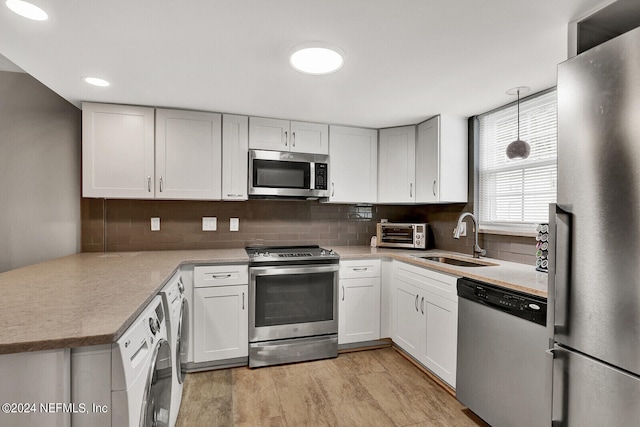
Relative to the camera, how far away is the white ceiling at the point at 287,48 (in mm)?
1394

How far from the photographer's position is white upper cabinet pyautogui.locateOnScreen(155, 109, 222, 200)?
2.75 metres

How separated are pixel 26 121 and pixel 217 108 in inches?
51.2

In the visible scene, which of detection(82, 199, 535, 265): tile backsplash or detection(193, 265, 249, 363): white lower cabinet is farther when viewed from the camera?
detection(82, 199, 535, 265): tile backsplash

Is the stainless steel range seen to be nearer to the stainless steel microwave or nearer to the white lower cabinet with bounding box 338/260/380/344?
the white lower cabinet with bounding box 338/260/380/344

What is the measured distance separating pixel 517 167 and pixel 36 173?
3.63 meters

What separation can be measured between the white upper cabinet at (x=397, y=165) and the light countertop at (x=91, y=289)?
739 millimetres

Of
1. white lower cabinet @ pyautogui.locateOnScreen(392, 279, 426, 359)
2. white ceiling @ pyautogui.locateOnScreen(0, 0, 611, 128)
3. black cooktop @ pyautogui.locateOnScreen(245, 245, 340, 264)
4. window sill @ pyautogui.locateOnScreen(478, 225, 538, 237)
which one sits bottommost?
white lower cabinet @ pyautogui.locateOnScreen(392, 279, 426, 359)

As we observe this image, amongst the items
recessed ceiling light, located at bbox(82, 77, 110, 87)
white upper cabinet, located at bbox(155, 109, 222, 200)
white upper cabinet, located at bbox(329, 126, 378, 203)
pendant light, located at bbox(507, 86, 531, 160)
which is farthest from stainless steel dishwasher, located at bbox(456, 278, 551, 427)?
recessed ceiling light, located at bbox(82, 77, 110, 87)

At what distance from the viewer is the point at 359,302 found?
9.67 ft

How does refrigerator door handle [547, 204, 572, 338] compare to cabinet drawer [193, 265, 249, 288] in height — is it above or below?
above

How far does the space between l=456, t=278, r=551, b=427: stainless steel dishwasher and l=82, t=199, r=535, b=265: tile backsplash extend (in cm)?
78

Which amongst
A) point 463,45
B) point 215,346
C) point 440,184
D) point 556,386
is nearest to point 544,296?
point 556,386

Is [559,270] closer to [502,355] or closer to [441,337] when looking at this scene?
[502,355]

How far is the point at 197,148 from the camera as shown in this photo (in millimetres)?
2834
